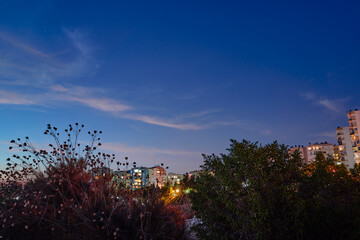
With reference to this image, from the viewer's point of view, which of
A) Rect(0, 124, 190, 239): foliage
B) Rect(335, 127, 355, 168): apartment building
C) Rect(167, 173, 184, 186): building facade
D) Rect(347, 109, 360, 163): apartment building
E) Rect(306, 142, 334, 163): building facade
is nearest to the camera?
Rect(0, 124, 190, 239): foliage

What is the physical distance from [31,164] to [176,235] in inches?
152

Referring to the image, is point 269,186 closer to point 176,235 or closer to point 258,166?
point 258,166

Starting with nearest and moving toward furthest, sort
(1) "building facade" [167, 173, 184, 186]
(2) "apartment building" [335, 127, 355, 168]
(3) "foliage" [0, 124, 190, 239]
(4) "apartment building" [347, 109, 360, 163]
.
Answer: (3) "foliage" [0, 124, 190, 239] < (1) "building facade" [167, 173, 184, 186] < (4) "apartment building" [347, 109, 360, 163] < (2) "apartment building" [335, 127, 355, 168]

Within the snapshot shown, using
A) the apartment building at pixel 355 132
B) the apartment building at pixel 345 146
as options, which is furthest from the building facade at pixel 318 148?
the apartment building at pixel 355 132

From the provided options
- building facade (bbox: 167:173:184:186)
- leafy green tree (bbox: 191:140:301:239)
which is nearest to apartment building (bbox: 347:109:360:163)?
building facade (bbox: 167:173:184:186)

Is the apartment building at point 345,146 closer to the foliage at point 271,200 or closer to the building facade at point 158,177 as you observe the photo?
the foliage at point 271,200

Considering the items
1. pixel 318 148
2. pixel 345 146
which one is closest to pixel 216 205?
pixel 345 146

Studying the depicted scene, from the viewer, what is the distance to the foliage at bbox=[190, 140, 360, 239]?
473 centimetres

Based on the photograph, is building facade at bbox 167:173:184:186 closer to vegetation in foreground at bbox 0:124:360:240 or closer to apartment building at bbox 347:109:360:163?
vegetation in foreground at bbox 0:124:360:240

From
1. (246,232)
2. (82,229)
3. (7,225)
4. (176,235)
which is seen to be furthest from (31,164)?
(246,232)

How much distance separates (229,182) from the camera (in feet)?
17.0

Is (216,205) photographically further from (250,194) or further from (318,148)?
(318,148)

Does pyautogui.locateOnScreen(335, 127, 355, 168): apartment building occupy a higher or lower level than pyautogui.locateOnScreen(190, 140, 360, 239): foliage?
higher

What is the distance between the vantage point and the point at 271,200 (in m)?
4.78
